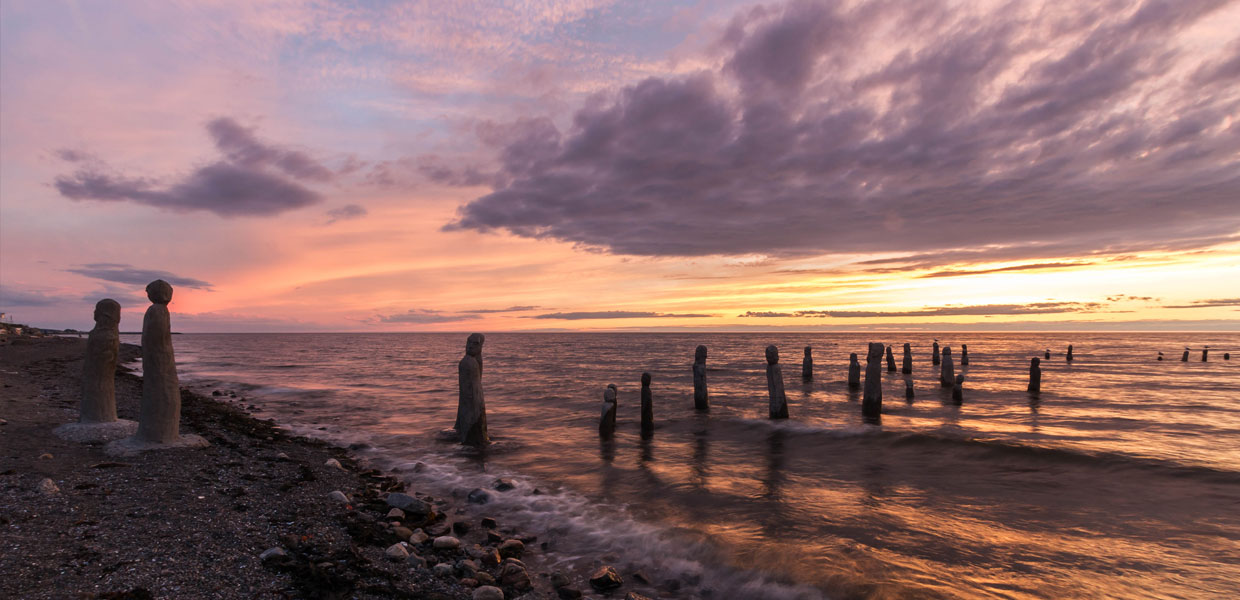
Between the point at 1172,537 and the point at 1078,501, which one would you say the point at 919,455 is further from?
the point at 1172,537

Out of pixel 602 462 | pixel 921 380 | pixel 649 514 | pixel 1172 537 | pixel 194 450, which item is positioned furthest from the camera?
pixel 921 380

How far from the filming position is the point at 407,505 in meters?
8.55

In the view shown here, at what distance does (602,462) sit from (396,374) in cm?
3030

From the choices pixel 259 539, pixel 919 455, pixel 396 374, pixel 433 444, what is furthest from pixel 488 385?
pixel 259 539

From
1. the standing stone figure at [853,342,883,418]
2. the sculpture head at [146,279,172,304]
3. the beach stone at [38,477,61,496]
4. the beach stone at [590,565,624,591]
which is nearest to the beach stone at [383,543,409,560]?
the beach stone at [590,565,624,591]

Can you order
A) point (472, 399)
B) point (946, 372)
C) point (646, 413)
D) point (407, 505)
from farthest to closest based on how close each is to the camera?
1. point (946, 372)
2. point (646, 413)
3. point (472, 399)
4. point (407, 505)

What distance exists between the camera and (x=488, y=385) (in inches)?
1249

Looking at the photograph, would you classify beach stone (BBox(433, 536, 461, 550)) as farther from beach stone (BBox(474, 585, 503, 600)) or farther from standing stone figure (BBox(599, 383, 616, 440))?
standing stone figure (BBox(599, 383, 616, 440))

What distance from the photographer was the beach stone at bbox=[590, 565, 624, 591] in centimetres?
638

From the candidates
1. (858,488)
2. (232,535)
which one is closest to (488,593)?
(232,535)

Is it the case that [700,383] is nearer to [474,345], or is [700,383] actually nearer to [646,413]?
[646,413]

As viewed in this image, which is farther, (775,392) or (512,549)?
(775,392)

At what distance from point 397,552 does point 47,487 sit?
4.84 m

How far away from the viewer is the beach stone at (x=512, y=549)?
281 inches
